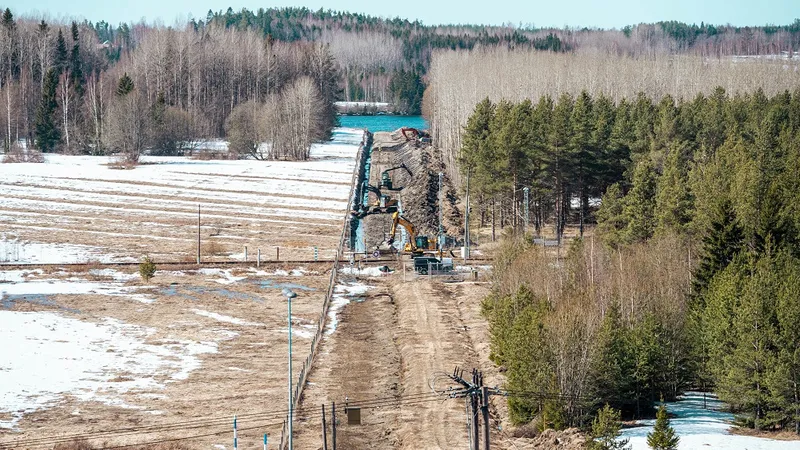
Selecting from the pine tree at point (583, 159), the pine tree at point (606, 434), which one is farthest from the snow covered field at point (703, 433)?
the pine tree at point (583, 159)

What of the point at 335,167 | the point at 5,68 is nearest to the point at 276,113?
the point at 335,167

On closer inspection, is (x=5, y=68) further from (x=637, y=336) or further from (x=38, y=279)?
(x=637, y=336)

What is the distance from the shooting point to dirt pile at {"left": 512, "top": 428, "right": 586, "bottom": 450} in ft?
101

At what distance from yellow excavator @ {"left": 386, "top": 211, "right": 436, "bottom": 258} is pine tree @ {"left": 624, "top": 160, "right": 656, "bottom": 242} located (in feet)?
36.2

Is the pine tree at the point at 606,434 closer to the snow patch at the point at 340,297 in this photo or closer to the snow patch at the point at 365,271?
the snow patch at the point at 340,297

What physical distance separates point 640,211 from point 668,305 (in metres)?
17.3

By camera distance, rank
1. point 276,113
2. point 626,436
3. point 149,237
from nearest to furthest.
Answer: point 626,436
point 149,237
point 276,113

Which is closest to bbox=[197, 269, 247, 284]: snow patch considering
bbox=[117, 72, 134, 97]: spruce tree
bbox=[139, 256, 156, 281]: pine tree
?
bbox=[139, 256, 156, 281]: pine tree

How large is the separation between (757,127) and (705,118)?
3.78 m

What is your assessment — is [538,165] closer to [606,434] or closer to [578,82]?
[606,434]

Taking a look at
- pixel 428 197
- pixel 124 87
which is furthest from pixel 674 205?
pixel 124 87

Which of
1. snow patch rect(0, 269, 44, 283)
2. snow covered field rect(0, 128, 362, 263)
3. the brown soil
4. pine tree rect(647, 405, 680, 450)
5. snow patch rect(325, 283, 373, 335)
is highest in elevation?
pine tree rect(647, 405, 680, 450)

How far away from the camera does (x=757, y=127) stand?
238 feet

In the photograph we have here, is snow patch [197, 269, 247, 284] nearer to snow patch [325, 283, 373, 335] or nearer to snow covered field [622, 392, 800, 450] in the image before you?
snow patch [325, 283, 373, 335]
